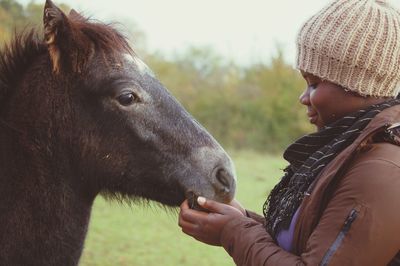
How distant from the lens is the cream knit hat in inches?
81.6

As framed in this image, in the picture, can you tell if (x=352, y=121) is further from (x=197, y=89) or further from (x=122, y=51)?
(x=197, y=89)

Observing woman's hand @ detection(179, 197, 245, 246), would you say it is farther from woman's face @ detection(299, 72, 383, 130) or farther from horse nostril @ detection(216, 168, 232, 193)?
woman's face @ detection(299, 72, 383, 130)

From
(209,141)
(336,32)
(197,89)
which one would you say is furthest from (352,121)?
(197,89)

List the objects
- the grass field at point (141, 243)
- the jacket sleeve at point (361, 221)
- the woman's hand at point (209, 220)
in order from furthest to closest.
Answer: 1. the grass field at point (141, 243)
2. the woman's hand at point (209, 220)
3. the jacket sleeve at point (361, 221)

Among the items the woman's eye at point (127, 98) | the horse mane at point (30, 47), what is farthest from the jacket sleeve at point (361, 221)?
the horse mane at point (30, 47)

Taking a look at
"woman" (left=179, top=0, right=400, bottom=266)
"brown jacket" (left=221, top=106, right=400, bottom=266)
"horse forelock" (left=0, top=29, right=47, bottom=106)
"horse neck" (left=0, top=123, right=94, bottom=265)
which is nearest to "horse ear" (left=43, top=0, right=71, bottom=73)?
"horse forelock" (left=0, top=29, right=47, bottom=106)

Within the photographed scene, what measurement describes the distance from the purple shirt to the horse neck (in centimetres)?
127

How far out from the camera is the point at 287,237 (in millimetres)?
2125

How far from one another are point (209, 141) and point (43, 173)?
→ 91 centimetres

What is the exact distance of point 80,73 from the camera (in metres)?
2.91

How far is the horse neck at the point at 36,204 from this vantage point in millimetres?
2766

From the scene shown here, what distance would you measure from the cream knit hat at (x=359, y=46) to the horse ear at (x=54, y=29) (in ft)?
4.43

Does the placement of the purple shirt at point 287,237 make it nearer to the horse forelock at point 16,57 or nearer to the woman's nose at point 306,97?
the woman's nose at point 306,97

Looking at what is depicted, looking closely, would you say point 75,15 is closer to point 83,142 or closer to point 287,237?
point 83,142
